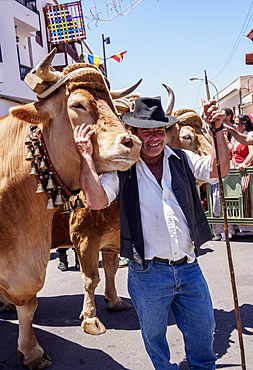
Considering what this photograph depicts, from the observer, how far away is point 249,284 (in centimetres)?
503

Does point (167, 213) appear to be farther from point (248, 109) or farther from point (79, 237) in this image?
point (248, 109)

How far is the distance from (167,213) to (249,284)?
3.07 metres

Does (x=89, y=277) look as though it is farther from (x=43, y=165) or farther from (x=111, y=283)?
(x=43, y=165)

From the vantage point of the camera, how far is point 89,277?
4031mm

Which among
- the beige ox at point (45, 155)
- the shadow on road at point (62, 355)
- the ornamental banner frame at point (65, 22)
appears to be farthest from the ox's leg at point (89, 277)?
the ornamental banner frame at point (65, 22)

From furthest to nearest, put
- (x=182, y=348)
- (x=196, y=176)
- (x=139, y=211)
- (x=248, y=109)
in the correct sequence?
(x=248, y=109), (x=182, y=348), (x=196, y=176), (x=139, y=211)

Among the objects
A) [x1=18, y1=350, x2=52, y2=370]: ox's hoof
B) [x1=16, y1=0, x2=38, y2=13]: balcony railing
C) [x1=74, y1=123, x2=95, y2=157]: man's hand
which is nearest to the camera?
[x1=74, y1=123, x2=95, y2=157]: man's hand

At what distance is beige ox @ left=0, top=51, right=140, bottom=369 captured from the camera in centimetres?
247

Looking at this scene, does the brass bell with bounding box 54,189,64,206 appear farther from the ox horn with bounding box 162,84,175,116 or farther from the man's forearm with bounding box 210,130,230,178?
the ox horn with bounding box 162,84,175,116

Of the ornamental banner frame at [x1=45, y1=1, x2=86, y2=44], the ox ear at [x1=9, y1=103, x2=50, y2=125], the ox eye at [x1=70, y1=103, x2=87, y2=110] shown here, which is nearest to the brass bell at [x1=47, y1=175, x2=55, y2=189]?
the ox ear at [x1=9, y1=103, x2=50, y2=125]

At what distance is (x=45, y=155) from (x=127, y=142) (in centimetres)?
70

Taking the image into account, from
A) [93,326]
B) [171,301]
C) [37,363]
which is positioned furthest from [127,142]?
[93,326]

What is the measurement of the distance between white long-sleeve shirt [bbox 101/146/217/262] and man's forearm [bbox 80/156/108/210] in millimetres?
89

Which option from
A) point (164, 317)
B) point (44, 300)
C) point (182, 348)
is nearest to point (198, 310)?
point (164, 317)
